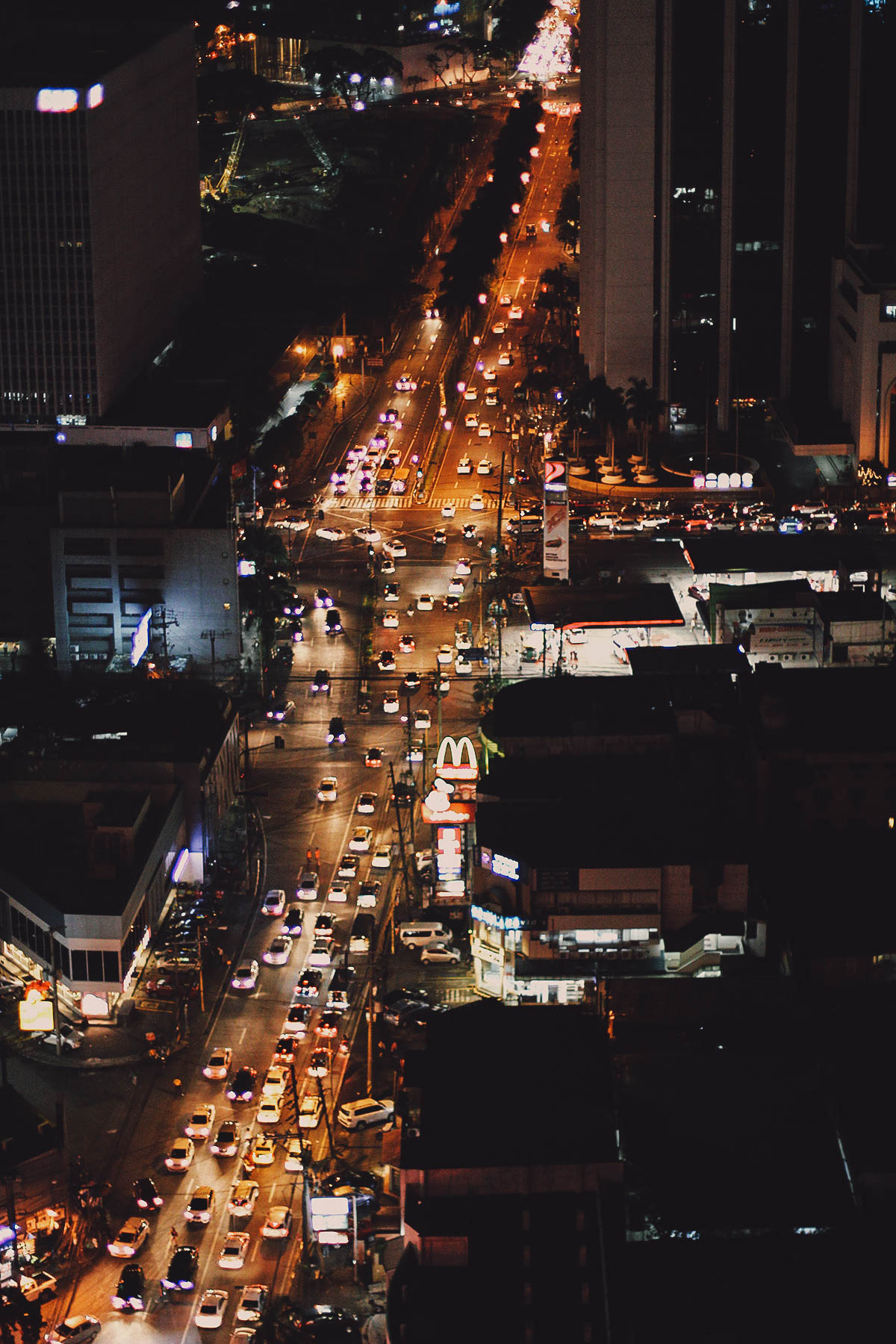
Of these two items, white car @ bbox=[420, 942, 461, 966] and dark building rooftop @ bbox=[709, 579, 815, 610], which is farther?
dark building rooftop @ bbox=[709, 579, 815, 610]

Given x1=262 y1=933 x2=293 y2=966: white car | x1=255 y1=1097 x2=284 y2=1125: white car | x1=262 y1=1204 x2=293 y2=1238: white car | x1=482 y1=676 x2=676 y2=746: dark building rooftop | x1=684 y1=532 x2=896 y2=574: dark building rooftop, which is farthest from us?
x1=684 y1=532 x2=896 y2=574: dark building rooftop

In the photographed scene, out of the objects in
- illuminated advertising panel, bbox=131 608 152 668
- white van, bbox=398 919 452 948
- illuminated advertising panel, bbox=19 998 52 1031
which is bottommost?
illuminated advertising panel, bbox=19 998 52 1031

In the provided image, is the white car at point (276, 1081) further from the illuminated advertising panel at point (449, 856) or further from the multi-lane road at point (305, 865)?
the illuminated advertising panel at point (449, 856)

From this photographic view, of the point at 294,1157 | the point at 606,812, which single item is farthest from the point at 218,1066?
the point at 606,812

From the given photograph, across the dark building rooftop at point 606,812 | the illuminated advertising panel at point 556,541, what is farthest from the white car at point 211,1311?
the illuminated advertising panel at point 556,541

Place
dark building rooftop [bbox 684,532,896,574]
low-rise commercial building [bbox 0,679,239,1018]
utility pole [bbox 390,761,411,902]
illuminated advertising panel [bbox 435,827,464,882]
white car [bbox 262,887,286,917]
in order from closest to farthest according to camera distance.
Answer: low-rise commercial building [bbox 0,679,239,1018]
white car [bbox 262,887,286,917]
illuminated advertising panel [bbox 435,827,464,882]
utility pole [bbox 390,761,411,902]
dark building rooftop [bbox 684,532,896,574]

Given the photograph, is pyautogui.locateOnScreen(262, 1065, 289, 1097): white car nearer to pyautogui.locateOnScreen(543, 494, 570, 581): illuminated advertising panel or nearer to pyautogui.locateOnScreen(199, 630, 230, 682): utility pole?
pyautogui.locateOnScreen(199, 630, 230, 682): utility pole

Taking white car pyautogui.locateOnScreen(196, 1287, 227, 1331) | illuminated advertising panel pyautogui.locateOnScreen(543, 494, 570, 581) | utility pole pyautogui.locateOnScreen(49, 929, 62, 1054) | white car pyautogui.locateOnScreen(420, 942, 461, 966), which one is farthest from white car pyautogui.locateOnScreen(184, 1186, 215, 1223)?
illuminated advertising panel pyautogui.locateOnScreen(543, 494, 570, 581)
